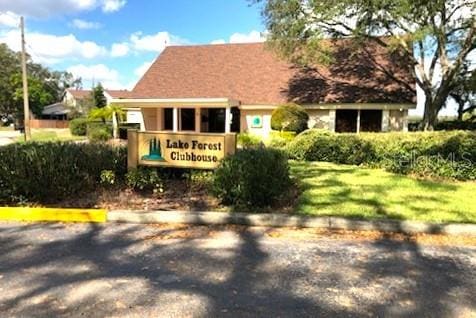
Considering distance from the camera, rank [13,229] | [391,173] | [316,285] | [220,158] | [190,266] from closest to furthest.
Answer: [316,285]
[190,266]
[13,229]
[220,158]
[391,173]

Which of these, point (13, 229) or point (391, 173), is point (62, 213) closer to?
point (13, 229)

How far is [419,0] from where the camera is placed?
14805 mm

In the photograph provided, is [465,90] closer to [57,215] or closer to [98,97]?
[57,215]

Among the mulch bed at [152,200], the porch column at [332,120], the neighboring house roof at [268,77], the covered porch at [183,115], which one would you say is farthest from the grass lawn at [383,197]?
the covered porch at [183,115]

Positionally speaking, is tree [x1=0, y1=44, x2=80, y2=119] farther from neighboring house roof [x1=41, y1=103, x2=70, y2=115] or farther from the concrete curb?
the concrete curb

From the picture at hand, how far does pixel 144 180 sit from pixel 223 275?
3626 millimetres

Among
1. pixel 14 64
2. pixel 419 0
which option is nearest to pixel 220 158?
pixel 419 0

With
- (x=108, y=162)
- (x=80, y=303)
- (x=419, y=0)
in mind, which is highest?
(x=419, y=0)

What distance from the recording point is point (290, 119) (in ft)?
63.2

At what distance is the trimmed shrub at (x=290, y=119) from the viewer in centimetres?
1927

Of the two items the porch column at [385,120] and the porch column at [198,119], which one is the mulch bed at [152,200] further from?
the porch column at [198,119]

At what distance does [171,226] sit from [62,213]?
5.57 feet

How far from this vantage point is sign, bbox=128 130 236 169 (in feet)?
23.6

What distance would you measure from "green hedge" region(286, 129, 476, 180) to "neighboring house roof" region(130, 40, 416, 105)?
8.82m
